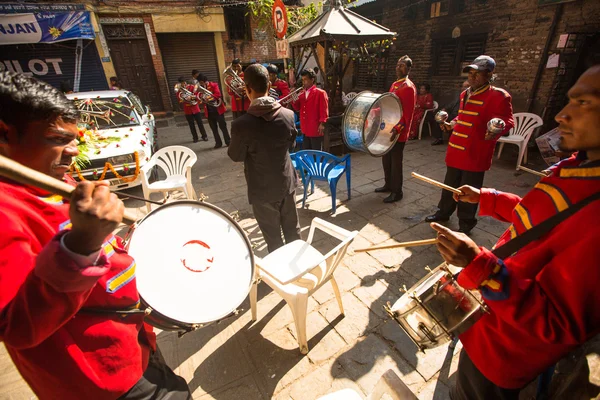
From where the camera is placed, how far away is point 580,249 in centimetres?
96

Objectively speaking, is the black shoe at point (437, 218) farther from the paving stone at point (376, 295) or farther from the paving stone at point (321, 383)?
the paving stone at point (321, 383)

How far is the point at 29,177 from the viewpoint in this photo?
0.84 m

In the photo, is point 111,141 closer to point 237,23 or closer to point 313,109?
point 313,109

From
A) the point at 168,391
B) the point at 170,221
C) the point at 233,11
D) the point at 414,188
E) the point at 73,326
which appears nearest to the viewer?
the point at 73,326

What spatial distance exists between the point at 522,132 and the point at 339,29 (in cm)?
478

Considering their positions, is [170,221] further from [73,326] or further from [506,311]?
[506,311]

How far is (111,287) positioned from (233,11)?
50.9 feet

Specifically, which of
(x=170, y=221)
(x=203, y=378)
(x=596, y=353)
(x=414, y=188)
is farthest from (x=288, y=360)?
(x=414, y=188)

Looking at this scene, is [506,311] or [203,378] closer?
[506,311]

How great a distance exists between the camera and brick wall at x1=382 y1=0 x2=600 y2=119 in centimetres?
602

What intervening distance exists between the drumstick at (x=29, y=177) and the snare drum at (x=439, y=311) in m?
Answer: 1.69

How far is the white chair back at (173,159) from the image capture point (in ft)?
15.6

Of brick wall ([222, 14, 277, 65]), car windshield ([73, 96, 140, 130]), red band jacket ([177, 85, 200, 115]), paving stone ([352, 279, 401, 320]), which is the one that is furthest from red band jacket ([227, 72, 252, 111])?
brick wall ([222, 14, 277, 65])

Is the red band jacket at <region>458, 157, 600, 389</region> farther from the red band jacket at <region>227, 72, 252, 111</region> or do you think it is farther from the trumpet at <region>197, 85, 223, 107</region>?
the trumpet at <region>197, 85, 223, 107</region>
